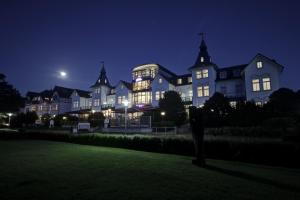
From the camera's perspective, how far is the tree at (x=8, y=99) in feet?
144

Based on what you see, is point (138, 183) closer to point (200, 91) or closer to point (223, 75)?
point (200, 91)

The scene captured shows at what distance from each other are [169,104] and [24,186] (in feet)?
111

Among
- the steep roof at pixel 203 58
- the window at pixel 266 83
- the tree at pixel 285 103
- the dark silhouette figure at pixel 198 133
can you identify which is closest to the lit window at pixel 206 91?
the steep roof at pixel 203 58

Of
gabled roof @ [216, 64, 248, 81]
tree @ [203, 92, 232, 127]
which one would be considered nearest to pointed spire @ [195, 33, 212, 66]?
gabled roof @ [216, 64, 248, 81]

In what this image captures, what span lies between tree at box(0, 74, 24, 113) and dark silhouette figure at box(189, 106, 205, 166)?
4556 cm

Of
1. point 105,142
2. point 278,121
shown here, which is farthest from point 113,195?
point 278,121

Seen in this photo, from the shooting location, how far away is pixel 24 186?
6531 mm

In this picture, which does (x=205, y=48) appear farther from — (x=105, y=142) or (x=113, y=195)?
(x=113, y=195)

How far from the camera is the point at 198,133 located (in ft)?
36.0

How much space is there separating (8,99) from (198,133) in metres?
46.3

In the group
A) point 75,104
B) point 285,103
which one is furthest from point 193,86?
point 75,104

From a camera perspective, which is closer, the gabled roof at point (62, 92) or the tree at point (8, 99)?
the tree at point (8, 99)

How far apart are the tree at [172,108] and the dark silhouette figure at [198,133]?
2617 cm

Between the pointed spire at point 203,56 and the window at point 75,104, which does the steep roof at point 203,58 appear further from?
the window at point 75,104
